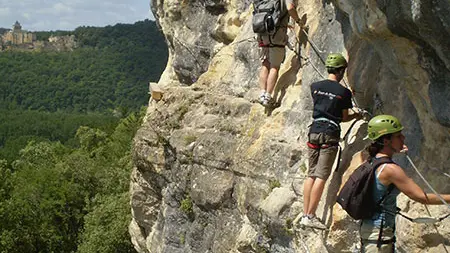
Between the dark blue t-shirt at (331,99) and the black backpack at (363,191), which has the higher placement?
the dark blue t-shirt at (331,99)

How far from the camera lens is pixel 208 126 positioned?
12.5 metres

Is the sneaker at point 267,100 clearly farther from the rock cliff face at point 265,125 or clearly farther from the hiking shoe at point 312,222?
the hiking shoe at point 312,222

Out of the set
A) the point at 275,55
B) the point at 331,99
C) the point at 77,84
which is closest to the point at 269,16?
the point at 275,55

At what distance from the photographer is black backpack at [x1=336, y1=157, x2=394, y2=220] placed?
623 cm

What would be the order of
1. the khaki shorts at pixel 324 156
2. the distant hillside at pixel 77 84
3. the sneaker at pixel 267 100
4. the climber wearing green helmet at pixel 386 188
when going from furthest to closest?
1. the distant hillside at pixel 77 84
2. the sneaker at pixel 267 100
3. the khaki shorts at pixel 324 156
4. the climber wearing green helmet at pixel 386 188

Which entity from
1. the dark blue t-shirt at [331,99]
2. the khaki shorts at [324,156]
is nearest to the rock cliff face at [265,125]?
the khaki shorts at [324,156]

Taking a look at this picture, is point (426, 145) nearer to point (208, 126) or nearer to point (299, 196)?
point (299, 196)

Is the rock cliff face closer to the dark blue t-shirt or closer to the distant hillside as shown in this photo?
the dark blue t-shirt

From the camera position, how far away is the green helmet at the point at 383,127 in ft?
20.5

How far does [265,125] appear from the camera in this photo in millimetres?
10680

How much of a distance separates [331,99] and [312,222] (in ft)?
5.36

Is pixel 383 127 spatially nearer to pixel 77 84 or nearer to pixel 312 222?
pixel 312 222

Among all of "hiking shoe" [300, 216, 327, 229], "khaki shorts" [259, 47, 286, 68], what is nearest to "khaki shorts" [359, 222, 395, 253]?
"hiking shoe" [300, 216, 327, 229]

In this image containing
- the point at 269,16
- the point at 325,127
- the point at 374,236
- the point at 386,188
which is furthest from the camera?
the point at 269,16
